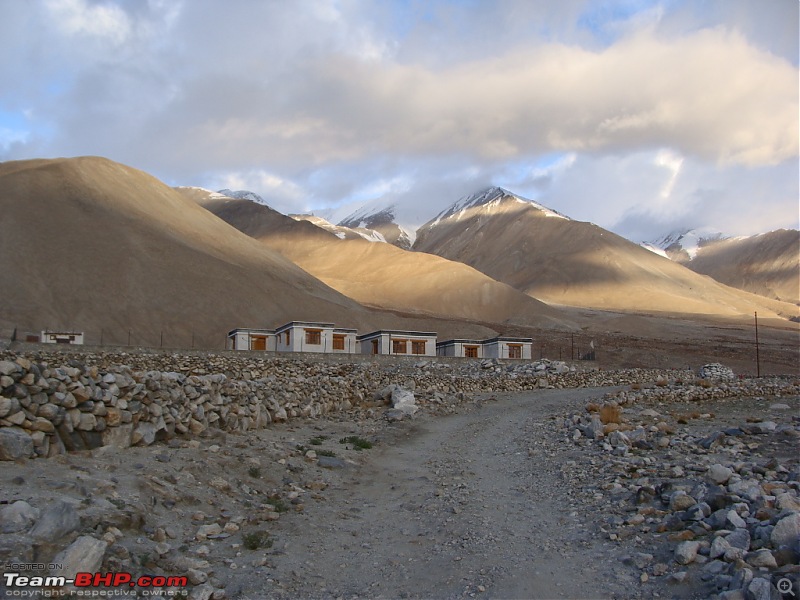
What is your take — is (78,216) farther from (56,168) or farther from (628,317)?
(628,317)

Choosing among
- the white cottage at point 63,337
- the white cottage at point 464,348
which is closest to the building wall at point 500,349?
the white cottage at point 464,348

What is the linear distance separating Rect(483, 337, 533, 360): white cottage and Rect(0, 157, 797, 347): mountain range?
26762mm

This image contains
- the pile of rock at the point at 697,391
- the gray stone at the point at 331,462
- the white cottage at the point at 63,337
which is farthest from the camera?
the white cottage at the point at 63,337

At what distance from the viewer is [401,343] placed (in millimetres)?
49219

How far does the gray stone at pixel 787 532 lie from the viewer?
5641mm

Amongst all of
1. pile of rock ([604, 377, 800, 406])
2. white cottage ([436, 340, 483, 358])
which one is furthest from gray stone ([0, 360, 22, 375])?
white cottage ([436, 340, 483, 358])

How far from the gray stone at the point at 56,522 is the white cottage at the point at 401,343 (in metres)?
41.8

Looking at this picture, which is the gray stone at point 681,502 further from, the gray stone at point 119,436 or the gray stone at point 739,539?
the gray stone at point 119,436

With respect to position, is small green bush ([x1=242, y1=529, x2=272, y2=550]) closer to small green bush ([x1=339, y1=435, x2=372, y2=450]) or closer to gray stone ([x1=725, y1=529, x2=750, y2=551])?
gray stone ([x1=725, y1=529, x2=750, y2=551])

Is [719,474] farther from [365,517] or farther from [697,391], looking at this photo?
[697,391]

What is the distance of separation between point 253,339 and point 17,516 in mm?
45620

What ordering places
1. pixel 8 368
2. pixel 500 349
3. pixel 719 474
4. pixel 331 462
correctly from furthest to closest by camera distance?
pixel 500 349 < pixel 331 462 < pixel 719 474 < pixel 8 368

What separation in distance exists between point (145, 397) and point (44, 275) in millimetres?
65085

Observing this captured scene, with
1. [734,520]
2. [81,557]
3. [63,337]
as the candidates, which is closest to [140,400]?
[81,557]
